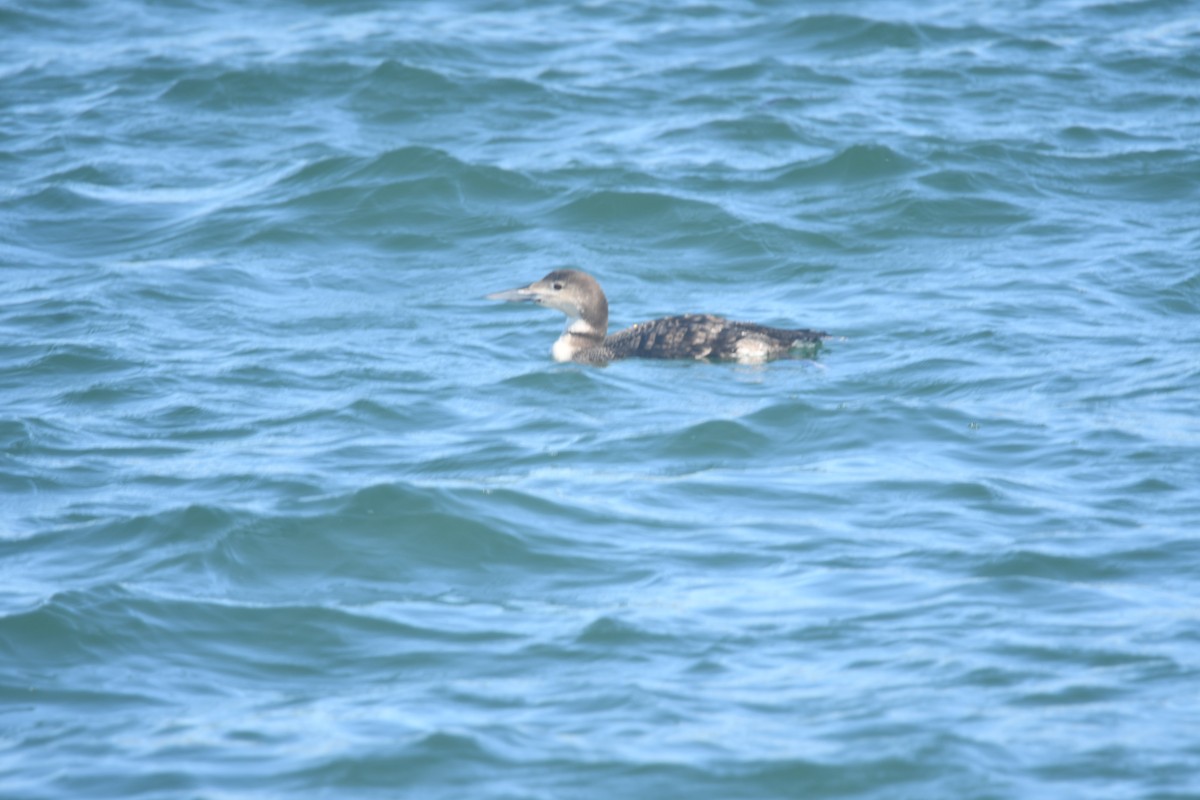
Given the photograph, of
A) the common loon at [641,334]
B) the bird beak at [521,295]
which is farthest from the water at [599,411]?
the bird beak at [521,295]

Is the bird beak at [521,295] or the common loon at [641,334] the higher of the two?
the bird beak at [521,295]

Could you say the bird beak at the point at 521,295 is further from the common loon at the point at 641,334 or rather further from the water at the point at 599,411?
the water at the point at 599,411

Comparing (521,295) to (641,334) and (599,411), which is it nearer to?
(641,334)

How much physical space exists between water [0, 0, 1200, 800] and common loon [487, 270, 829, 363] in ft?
0.56

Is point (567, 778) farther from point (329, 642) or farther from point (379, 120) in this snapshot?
point (379, 120)

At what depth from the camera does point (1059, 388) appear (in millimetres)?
8883

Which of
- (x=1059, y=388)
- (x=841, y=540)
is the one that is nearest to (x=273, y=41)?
(x=1059, y=388)

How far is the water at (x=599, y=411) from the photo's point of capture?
5.38 metres

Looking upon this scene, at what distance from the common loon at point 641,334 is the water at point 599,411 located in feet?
0.56

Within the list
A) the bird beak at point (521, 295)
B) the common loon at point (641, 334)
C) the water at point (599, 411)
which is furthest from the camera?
the bird beak at point (521, 295)

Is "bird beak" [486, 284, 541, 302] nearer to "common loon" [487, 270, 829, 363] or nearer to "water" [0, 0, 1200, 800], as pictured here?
"common loon" [487, 270, 829, 363]

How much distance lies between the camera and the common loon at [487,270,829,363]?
370 inches

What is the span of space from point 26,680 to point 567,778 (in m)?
2.10

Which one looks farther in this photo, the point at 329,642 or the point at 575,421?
the point at 575,421
